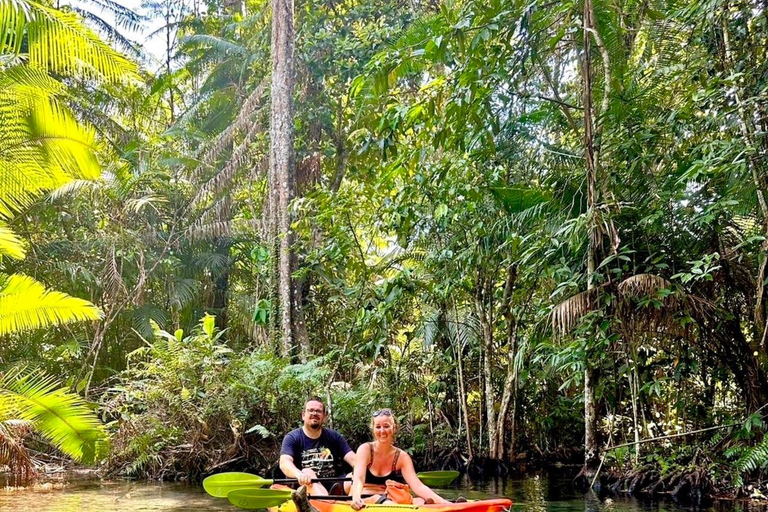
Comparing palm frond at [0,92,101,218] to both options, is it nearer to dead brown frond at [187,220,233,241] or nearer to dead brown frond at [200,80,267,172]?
dead brown frond at [200,80,267,172]

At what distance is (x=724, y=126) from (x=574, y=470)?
577cm

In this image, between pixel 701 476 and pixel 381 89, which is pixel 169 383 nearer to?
pixel 381 89

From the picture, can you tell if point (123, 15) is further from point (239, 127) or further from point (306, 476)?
point (306, 476)

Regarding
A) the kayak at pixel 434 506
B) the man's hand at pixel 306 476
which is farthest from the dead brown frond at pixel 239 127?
the kayak at pixel 434 506

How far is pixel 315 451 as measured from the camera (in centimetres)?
689

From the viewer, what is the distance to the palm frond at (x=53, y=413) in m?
6.63

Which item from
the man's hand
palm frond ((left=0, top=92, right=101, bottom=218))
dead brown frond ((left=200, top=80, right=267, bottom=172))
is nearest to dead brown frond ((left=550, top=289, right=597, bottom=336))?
the man's hand

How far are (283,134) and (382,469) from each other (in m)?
8.97

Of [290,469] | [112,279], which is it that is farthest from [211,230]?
[290,469]

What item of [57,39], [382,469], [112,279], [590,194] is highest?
[57,39]

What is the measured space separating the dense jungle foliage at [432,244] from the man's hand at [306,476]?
206cm

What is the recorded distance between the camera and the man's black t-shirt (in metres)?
6.86

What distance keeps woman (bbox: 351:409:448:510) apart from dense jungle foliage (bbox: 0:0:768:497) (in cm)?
260

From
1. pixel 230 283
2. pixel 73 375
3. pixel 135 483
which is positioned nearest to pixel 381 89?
pixel 135 483
